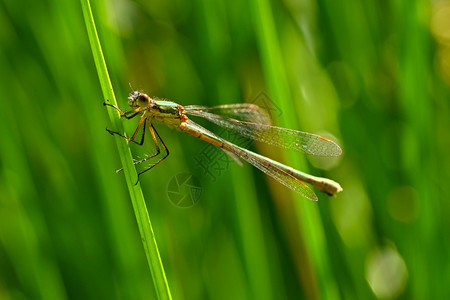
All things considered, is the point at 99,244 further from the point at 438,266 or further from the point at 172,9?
the point at 438,266

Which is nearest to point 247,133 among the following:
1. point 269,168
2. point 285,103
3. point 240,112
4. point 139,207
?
point 240,112

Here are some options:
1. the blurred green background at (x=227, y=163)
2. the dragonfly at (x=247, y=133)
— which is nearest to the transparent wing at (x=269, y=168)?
the dragonfly at (x=247, y=133)

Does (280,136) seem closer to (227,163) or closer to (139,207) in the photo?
(227,163)

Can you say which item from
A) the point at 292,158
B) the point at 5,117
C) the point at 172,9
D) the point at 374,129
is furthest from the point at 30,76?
the point at 374,129

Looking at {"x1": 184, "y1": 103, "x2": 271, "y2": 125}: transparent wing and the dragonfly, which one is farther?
{"x1": 184, "y1": 103, "x2": 271, "y2": 125}: transparent wing

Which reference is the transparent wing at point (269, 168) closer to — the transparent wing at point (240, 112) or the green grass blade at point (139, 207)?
the transparent wing at point (240, 112)

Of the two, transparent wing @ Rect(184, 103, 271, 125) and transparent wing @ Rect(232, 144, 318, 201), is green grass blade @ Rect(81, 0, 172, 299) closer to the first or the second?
transparent wing @ Rect(184, 103, 271, 125)

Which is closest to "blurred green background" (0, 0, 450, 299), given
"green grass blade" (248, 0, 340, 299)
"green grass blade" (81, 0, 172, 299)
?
"green grass blade" (248, 0, 340, 299)
